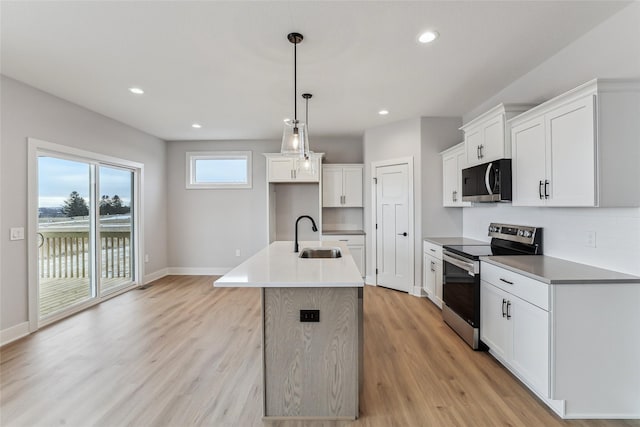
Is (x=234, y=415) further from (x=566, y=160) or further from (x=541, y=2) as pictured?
(x=541, y=2)

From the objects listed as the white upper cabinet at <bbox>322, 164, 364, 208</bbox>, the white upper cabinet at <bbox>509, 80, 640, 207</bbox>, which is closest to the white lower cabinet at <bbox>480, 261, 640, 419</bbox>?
the white upper cabinet at <bbox>509, 80, 640, 207</bbox>

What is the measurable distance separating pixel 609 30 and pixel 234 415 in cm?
376

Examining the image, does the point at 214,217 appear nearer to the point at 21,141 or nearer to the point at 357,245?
the point at 357,245

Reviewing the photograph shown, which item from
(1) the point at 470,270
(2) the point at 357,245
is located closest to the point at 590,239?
(1) the point at 470,270

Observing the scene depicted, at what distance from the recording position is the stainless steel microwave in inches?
106

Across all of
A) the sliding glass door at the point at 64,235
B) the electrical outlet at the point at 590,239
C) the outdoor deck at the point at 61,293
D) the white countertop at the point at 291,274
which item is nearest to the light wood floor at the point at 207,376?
the outdoor deck at the point at 61,293

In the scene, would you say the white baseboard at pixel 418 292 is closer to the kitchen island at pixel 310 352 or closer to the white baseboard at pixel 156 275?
the kitchen island at pixel 310 352

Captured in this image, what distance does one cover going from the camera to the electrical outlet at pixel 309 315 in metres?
1.84

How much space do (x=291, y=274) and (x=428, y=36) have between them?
2.11 meters

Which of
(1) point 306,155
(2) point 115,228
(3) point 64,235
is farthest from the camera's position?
(2) point 115,228

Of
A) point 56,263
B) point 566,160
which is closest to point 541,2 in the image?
point 566,160

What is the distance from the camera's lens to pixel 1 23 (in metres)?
2.09

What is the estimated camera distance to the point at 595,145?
1899 millimetres

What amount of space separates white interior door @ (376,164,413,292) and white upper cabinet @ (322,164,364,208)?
1.67ft
